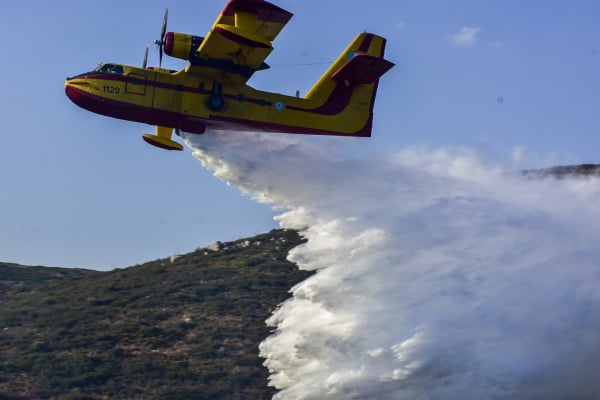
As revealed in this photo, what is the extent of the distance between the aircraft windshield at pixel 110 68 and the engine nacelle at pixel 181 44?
1.87 m

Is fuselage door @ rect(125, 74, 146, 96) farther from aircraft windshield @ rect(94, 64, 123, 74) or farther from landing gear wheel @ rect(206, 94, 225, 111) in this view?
landing gear wheel @ rect(206, 94, 225, 111)

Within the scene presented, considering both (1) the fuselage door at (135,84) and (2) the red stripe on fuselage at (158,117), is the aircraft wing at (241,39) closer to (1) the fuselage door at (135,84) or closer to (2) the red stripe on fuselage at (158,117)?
(2) the red stripe on fuselage at (158,117)

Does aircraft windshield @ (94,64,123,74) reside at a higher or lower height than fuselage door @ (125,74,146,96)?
higher

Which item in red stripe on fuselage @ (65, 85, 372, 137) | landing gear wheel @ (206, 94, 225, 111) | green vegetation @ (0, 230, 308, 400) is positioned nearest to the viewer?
red stripe on fuselage @ (65, 85, 372, 137)

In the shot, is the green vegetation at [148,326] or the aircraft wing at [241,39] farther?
the green vegetation at [148,326]

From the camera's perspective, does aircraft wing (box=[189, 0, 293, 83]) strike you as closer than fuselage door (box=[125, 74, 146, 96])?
Yes

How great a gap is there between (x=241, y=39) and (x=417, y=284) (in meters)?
8.87

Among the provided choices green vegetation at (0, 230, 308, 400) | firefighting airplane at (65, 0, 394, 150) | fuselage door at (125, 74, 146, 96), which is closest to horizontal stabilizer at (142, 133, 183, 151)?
firefighting airplane at (65, 0, 394, 150)

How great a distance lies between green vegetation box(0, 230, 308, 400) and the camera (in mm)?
36031

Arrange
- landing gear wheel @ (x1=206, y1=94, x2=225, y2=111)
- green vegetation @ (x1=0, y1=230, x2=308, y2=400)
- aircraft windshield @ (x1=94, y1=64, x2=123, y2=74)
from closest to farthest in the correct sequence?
aircraft windshield @ (x1=94, y1=64, x2=123, y2=74) < landing gear wheel @ (x1=206, y1=94, x2=225, y2=111) < green vegetation @ (x1=0, y1=230, x2=308, y2=400)

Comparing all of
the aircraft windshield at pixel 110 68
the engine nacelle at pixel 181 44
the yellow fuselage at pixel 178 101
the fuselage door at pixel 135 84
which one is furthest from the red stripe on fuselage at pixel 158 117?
the engine nacelle at pixel 181 44

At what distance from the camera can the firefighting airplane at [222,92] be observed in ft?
87.5

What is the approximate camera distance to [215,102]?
2788 centimetres

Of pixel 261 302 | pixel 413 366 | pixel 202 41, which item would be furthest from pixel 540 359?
pixel 261 302
